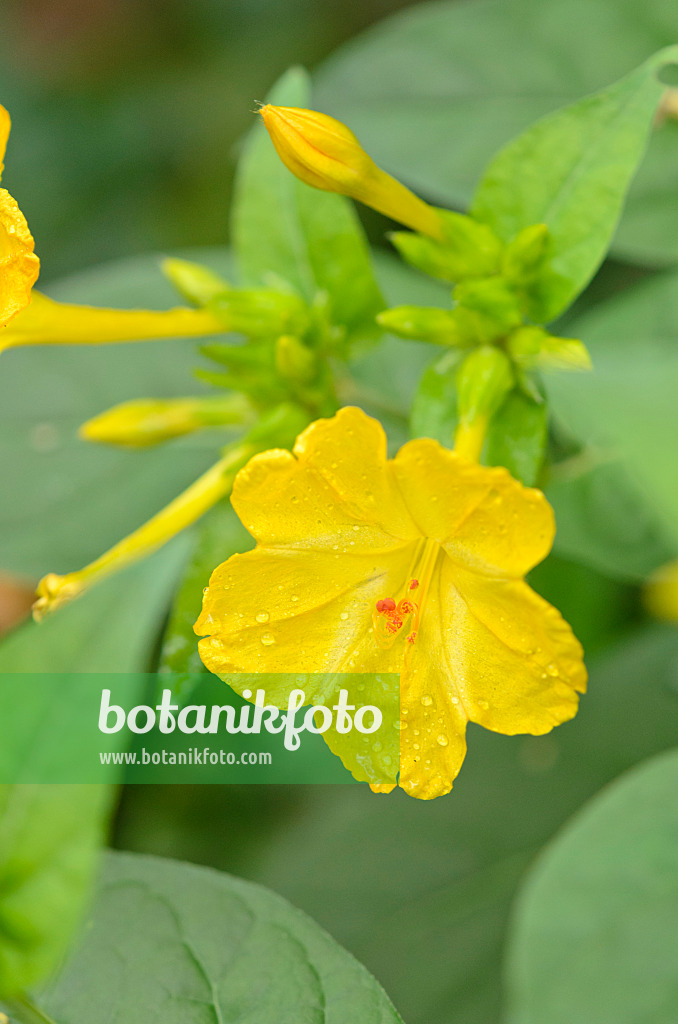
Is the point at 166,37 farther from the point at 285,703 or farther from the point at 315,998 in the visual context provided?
the point at 315,998

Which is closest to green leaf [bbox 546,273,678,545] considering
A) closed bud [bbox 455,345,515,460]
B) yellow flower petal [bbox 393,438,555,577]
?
yellow flower petal [bbox 393,438,555,577]

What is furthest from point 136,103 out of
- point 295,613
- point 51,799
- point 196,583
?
point 51,799

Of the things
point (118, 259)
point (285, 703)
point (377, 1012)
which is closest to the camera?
point (377, 1012)

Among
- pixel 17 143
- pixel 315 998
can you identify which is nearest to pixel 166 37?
pixel 17 143

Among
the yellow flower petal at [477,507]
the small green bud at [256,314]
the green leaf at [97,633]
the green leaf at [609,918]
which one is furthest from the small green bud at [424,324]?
the green leaf at [609,918]

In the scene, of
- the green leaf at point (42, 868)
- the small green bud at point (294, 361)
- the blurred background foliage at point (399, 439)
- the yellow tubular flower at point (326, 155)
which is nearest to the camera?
the green leaf at point (42, 868)

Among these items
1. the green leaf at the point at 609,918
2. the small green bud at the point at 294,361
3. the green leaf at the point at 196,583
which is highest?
the small green bud at the point at 294,361

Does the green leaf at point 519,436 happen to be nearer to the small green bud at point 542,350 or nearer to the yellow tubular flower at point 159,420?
the small green bud at point 542,350
